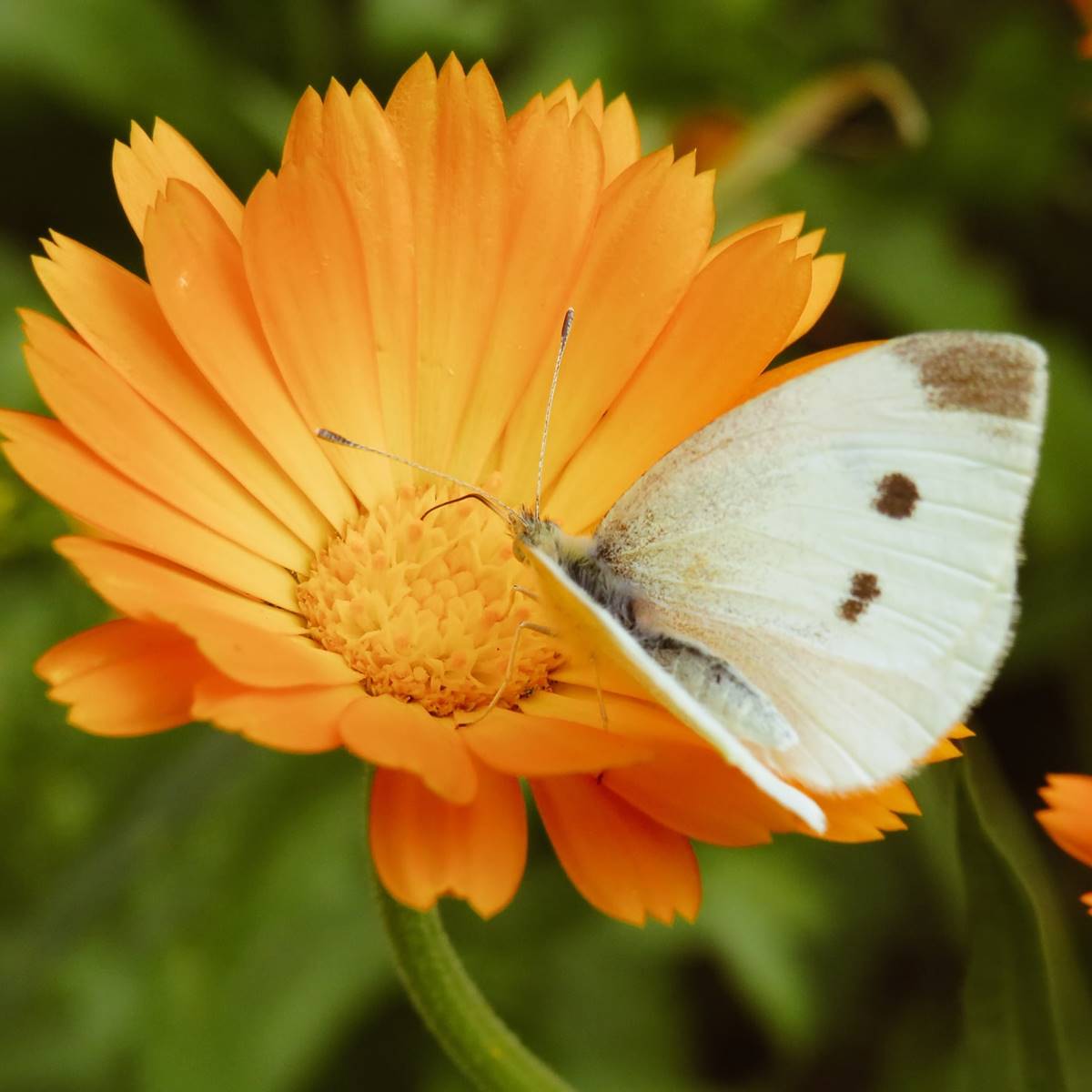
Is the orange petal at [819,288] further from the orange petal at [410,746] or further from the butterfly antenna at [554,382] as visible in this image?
the orange petal at [410,746]

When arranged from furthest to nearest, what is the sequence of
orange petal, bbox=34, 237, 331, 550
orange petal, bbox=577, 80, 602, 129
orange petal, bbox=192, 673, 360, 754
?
orange petal, bbox=577, 80, 602, 129 < orange petal, bbox=34, 237, 331, 550 < orange petal, bbox=192, 673, 360, 754

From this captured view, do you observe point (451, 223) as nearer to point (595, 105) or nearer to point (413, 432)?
point (595, 105)

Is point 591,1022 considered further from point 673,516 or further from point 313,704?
point 313,704

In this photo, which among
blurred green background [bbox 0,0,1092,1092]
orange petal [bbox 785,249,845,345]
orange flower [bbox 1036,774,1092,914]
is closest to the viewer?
orange flower [bbox 1036,774,1092,914]

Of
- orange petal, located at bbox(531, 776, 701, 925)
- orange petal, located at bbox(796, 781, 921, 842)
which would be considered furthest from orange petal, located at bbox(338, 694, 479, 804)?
orange petal, located at bbox(796, 781, 921, 842)

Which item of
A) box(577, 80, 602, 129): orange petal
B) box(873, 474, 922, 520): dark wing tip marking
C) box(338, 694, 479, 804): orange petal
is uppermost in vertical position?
box(577, 80, 602, 129): orange petal

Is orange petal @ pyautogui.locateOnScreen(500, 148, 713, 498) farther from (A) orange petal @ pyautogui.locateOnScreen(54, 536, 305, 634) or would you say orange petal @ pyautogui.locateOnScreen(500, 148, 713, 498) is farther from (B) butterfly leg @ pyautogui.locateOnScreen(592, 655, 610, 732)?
(A) orange petal @ pyautogui.locateOnScreen(54, 536, 305, 634)

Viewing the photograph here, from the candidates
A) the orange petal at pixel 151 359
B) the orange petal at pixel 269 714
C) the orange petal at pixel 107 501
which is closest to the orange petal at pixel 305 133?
the orange petal at pixel 151 359
